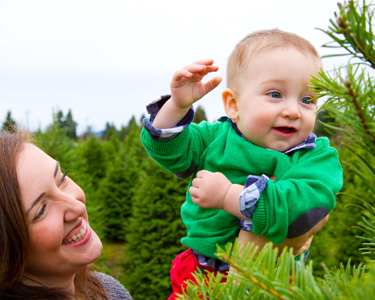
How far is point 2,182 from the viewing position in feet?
4.36

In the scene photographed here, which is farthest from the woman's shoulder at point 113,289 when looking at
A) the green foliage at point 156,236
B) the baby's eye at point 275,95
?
the green foliage at point 156,236

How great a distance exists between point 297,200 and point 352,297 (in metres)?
0.75

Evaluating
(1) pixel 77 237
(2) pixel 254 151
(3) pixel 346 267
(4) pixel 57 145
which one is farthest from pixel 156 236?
(3) pixel 346 267

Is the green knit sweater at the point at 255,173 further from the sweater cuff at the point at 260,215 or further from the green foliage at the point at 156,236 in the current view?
the green foliage at the point at 156,236

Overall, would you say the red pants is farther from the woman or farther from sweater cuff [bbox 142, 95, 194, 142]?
sweater cuff [bbox 142, 95, 194, 142]

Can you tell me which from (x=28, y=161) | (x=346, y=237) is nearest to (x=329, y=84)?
(x=28, y=161)

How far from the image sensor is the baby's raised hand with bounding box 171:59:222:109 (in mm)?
1420

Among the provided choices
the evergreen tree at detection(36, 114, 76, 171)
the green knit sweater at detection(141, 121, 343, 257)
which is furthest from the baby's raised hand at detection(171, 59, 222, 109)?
the evergreen tree at detection(36, 114, 76, 171)

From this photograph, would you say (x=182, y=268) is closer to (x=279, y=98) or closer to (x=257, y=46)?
(x=279, y=98)

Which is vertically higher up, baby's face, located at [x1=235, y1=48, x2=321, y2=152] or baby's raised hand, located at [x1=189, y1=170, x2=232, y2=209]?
baby's face, located at [x1=235, y1=48, x2=321, y2=152]

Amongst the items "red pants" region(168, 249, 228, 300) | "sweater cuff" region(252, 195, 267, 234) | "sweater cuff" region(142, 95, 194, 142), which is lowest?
"red pants" region(168, 249, 228, 300)

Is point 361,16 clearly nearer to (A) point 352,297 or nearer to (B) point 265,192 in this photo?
(A) point 352,297

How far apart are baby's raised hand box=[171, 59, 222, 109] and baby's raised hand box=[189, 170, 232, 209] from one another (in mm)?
421

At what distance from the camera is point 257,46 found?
4.88 feet
